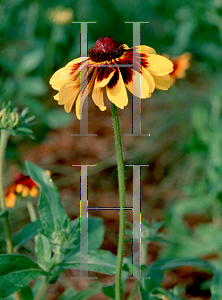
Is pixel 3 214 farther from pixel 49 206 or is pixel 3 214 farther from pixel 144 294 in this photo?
pixel 144 294

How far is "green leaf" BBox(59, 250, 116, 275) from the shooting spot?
67 centimetres

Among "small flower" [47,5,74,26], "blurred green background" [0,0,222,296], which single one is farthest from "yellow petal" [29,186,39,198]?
"small flower" [47,5,74,26]

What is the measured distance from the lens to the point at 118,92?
0.48m

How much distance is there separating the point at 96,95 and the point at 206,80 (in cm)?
208

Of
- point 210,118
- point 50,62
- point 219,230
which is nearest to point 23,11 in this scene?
point 50,62

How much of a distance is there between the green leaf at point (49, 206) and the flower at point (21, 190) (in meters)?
0.20

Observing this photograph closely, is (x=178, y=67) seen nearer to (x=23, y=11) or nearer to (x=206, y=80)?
(x=206, y=80)

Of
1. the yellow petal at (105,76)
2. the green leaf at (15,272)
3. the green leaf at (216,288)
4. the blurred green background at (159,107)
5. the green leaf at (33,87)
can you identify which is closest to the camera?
the yellow petal at (105,76)

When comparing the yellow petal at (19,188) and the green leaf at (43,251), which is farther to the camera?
the yellow petal at (19,188)

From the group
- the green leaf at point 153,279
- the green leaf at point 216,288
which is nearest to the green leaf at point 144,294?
the green leaf at point 153,279

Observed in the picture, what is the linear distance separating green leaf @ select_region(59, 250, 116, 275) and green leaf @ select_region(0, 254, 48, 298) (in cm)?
6

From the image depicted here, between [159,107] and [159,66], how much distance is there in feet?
6.16

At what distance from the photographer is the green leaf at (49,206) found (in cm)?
68

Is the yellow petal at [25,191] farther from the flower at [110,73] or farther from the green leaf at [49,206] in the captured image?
the flower at [110,73]
